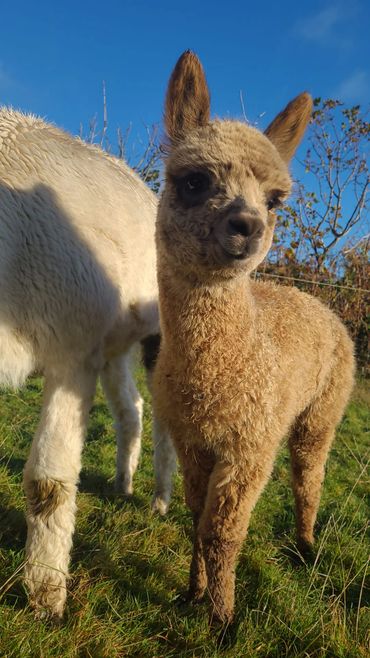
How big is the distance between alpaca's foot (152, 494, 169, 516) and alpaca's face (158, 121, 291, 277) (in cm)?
214

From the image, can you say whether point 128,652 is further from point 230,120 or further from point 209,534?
point 230,120

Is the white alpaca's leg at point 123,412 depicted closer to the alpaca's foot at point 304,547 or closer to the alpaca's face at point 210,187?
the alpaca's foot at point 304,547

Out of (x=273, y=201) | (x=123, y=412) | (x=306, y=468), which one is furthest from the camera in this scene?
(x=123, y=412)

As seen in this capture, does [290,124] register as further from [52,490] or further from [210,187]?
[52,490]

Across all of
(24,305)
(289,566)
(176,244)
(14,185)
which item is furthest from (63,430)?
(289,566)

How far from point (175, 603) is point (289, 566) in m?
0.89

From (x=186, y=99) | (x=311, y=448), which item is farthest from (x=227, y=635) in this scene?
(x=186, y=99)

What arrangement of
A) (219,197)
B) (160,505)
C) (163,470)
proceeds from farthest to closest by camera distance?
(163,470)
(160,505)
(219,197)

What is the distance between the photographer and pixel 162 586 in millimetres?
2553

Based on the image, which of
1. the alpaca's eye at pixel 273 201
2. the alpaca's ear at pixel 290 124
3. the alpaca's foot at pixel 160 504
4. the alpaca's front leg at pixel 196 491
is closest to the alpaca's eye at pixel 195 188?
the alpaca's eye at pixel 273 201

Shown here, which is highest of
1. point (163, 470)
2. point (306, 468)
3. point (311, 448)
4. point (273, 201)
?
point (273, 201)

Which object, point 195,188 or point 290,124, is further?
point 290,124

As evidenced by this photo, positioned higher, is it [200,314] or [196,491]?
[200,314]

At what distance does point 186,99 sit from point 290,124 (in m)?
0.60
